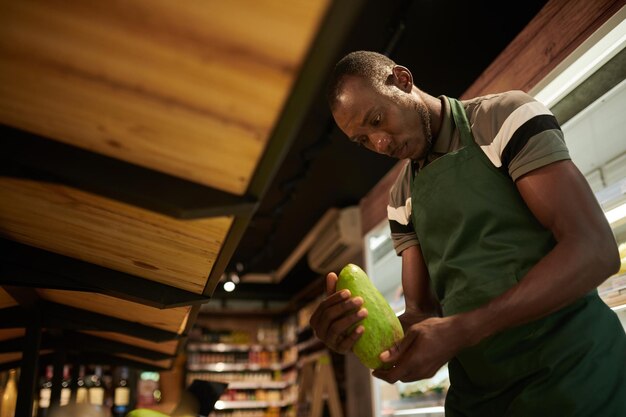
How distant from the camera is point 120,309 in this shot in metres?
2.12

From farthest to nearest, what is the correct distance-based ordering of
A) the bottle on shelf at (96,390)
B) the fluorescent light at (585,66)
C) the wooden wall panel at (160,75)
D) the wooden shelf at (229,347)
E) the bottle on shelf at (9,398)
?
the wooden shelf at (229,347) → the bottle on shelf at (96,390) → the fluorescent light at (585,66) → the bottle on shelf at (9,398) → the wooden wall panel at (160,75)

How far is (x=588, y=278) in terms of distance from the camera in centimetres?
120

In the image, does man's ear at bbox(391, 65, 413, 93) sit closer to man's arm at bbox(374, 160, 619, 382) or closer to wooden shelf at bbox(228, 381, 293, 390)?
man's arm at bbox(374, 160, 619, 382)

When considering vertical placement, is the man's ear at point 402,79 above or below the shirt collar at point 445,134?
above

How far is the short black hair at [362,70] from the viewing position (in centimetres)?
172

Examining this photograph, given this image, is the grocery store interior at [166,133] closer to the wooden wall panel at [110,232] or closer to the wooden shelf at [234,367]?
the wooden wall panel at [110,232]

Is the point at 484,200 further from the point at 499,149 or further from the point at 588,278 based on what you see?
the point at 588,278

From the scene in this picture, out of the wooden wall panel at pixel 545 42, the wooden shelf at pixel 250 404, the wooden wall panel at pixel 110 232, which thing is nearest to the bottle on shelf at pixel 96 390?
the wooden wall panel at pixel 110 232

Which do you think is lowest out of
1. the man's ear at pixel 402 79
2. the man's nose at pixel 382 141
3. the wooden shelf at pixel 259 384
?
the man's nose at pixel 382 141

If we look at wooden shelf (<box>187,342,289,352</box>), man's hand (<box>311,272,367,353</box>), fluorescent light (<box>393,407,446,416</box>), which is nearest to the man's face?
man's hand (<box>311,272,367,353</box>)

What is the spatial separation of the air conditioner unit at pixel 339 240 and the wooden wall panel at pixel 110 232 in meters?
5.46

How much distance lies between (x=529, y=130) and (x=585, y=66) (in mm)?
1726

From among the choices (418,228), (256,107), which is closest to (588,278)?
(418,228)

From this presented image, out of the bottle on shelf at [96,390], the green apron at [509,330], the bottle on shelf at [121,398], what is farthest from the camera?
the bottle on shelf at [121,398]
